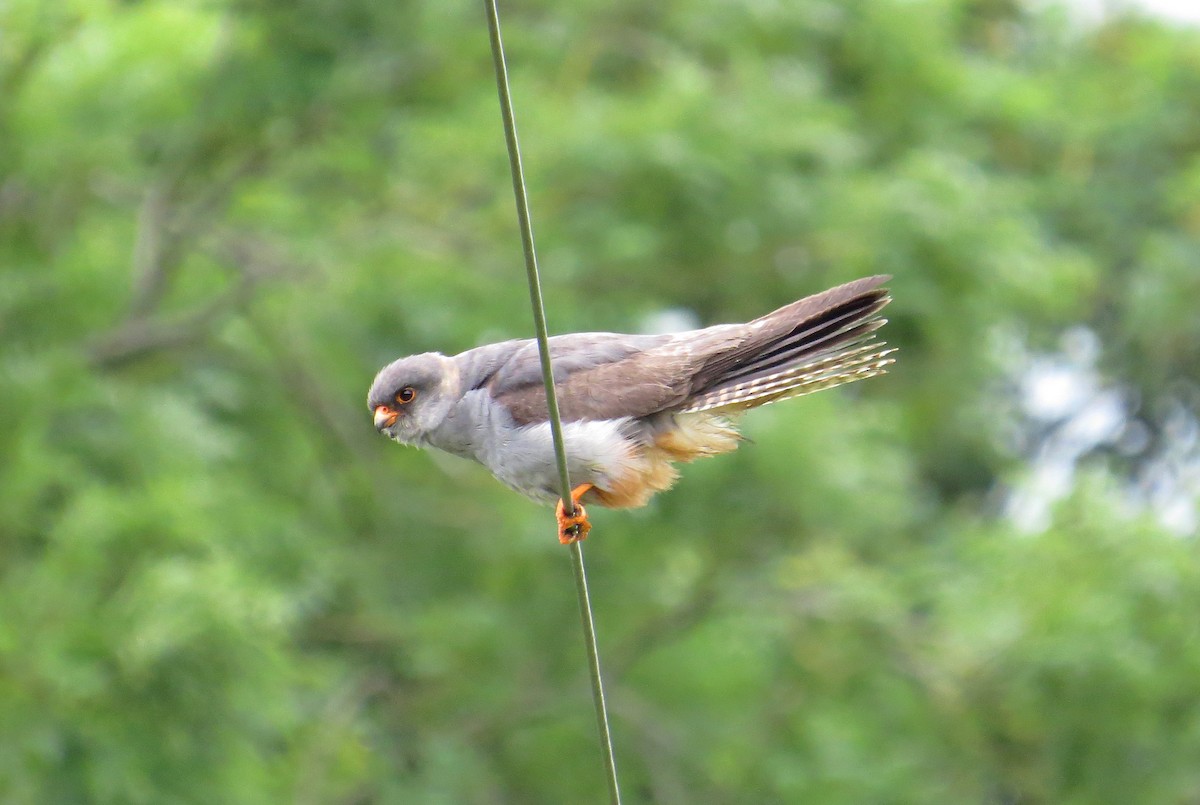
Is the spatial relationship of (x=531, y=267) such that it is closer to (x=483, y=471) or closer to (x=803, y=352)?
(x=803, y=352)

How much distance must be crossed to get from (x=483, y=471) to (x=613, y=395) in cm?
633

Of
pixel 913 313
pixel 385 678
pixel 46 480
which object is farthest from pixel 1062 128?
pixel 46 480

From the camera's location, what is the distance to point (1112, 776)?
9.80m

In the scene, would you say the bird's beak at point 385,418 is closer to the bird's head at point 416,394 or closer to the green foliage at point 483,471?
the bird's head at point 416,394

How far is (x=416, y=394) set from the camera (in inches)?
202

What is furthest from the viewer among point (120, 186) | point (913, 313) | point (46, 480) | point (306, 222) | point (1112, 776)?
point (306, 222)

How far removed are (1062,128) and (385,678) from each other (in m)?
8.36

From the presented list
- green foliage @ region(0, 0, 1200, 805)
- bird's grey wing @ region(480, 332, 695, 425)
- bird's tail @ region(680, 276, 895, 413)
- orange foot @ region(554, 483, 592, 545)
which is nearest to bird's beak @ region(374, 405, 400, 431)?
bird's grey wing @ region(480, 332, 695, 425)

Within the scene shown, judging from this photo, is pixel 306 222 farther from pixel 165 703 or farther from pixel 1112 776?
pixel 1112 776

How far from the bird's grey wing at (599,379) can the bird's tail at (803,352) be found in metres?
0.11

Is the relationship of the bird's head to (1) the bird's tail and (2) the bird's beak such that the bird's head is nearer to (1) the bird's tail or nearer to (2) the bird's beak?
(2) the bird's beak

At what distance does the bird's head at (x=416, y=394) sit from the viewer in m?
5.11

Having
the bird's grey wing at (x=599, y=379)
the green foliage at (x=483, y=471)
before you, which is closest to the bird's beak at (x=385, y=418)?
the bird's grey wing at (x=599, y=379)

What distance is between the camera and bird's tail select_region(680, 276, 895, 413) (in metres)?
4.29
